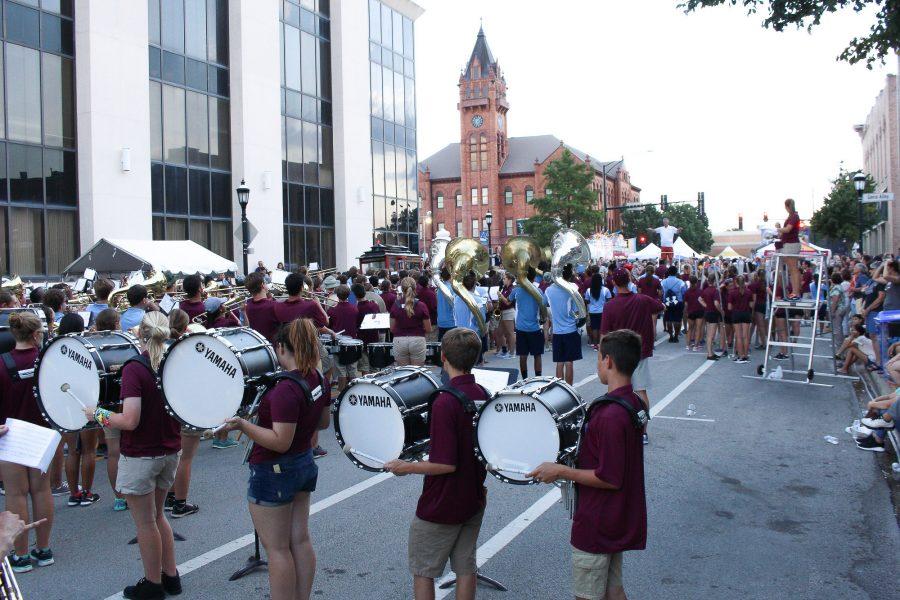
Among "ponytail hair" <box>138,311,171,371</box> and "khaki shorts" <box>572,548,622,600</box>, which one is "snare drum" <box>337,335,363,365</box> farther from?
"khaki shorts" <box>572,548,622,600</box>

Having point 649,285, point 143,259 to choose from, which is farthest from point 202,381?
point 143,259

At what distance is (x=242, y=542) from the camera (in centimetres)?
589

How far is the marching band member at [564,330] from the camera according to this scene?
1091cm

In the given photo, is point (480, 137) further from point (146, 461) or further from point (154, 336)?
point (146, 461)

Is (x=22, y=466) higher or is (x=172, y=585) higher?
(x=22, y=466)

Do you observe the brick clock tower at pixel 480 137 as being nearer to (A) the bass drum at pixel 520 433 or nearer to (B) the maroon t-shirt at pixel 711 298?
(B) the maroon t-shirt at pixel 711 298

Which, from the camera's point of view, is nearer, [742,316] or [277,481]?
[277,481]

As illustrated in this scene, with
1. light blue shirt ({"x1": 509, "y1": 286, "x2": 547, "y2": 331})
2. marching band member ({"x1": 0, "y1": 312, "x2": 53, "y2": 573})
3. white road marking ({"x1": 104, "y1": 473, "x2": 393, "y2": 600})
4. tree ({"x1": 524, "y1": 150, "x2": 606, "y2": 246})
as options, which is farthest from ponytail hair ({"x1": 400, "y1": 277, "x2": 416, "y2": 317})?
tree ({"x1": 524, "y1": 150, "x2": 606, "y2": 246})

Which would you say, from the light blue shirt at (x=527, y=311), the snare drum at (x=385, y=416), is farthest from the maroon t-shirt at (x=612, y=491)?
the light blue shirt at (x=527, y=311)

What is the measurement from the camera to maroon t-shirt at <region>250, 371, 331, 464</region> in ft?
13.4

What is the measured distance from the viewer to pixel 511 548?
18.6 ft

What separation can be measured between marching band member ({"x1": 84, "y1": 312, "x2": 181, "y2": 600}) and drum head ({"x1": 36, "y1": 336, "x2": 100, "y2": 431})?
32 centimetres

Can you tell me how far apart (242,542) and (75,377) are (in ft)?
6.12

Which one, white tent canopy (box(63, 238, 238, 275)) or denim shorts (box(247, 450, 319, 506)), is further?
white tent canopy (box(63, 238, 238, 275))
